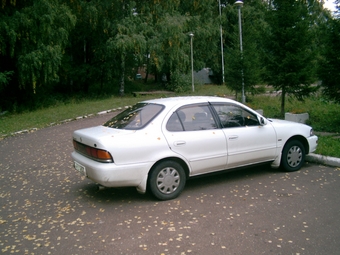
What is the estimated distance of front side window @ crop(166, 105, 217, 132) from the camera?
18.4ft

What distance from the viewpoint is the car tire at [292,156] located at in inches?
259

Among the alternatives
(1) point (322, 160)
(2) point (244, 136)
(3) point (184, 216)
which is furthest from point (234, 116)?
(1) point (322, 160)

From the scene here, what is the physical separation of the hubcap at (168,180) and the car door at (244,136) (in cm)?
112

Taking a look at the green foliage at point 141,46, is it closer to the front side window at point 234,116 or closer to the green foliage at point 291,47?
the green foliage at point 291,47

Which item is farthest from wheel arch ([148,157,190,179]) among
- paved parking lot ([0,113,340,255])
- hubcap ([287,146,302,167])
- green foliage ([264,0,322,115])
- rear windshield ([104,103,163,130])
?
green foliage ([264,0,322,115])

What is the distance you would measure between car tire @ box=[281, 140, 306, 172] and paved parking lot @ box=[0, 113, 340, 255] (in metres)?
0.16

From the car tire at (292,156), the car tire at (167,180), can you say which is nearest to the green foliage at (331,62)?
the car tire at (292,156)

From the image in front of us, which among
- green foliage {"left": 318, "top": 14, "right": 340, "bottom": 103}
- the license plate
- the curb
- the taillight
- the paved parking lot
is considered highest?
green foliage {"left": 318, "top": 14, "right": 340, "bottom": 103}

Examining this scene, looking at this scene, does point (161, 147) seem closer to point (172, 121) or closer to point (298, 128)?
point (172, 121)

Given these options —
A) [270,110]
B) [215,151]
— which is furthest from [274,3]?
[215,151]

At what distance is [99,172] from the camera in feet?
16.4

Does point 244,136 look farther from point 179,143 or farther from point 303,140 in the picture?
point 303,140

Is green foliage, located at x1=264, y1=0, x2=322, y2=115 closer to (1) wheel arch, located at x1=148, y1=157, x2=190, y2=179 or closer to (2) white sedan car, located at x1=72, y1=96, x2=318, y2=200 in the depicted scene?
(2) white sedan car, located at x1=72, y1=96, x2=318, y2=200

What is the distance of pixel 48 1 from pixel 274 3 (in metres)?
13.1
